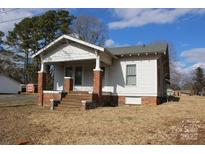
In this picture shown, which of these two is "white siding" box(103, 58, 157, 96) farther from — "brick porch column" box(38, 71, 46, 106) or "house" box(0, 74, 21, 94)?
"house" box(0, 74, 21, 94)

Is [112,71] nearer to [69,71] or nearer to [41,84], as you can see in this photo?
[69,71]

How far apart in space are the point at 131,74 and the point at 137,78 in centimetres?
54

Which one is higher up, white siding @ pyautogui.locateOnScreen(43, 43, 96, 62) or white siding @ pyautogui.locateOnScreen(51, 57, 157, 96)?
white siding @ pyautogui.locateOnScreen(43, 43, 96, 62)

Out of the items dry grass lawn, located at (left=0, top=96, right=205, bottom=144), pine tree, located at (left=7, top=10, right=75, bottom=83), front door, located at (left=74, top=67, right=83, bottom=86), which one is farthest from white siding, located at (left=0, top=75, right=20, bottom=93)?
dry grass lawn, located at (left=0, top=96, right=205, bottom=144)

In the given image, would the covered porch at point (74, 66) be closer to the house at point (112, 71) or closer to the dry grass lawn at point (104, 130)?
the house at point (112, 71)

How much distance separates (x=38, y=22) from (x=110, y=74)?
87.0ft

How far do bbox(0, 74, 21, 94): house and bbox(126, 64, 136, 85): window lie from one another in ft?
102

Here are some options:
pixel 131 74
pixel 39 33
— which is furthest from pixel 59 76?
pixel 39 33

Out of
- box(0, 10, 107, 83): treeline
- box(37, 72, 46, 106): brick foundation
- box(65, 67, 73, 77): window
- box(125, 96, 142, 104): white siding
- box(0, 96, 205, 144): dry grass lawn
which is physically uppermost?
box(0, 10, 107, 83): treeline

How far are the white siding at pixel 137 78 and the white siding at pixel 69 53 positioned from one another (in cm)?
247

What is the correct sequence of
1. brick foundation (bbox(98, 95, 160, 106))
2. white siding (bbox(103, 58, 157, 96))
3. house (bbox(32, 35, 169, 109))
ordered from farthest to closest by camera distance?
white siding (bbox(103, 58, 157, 96)), brick foundation (bbox(98, 95, 160, 106)), house (bbox(32, 35, 169, 109))

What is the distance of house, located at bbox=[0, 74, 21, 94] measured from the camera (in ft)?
144

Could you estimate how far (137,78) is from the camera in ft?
55.8
